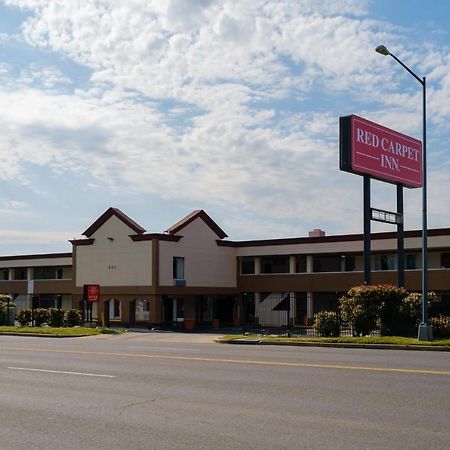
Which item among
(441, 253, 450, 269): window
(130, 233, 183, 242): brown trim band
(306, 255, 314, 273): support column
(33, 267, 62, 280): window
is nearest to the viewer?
(441, 253, 450, 269): window

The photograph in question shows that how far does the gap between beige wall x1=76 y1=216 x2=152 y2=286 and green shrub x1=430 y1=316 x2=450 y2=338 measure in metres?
22.2

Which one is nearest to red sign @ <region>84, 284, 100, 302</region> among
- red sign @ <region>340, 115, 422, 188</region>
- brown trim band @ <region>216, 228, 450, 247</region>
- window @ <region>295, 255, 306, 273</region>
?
brown trim band @ <region>216, 228, 450, 247</region>

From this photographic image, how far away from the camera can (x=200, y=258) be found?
159 ft

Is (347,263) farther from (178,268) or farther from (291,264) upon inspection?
(178,268)

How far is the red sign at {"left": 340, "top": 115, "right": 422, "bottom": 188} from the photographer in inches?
1265

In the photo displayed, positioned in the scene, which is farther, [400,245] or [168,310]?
[168,310]

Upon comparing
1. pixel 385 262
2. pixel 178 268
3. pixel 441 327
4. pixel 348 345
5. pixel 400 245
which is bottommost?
pixel 348 345

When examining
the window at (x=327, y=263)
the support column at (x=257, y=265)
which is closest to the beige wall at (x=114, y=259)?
the support column at (x=257, y=265)

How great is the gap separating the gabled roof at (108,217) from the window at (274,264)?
35.5 feet

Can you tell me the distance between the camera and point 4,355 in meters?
21.1

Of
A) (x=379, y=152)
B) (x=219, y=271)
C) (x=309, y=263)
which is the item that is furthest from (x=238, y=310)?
(x=379, y=152)

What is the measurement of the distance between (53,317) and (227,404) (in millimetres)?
33541

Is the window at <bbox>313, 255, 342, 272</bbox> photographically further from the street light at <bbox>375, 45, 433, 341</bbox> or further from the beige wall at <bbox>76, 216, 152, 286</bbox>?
the street light at <bbox>375, 45, 433, 341</bbox>

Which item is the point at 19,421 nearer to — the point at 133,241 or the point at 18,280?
the point at 133,241
